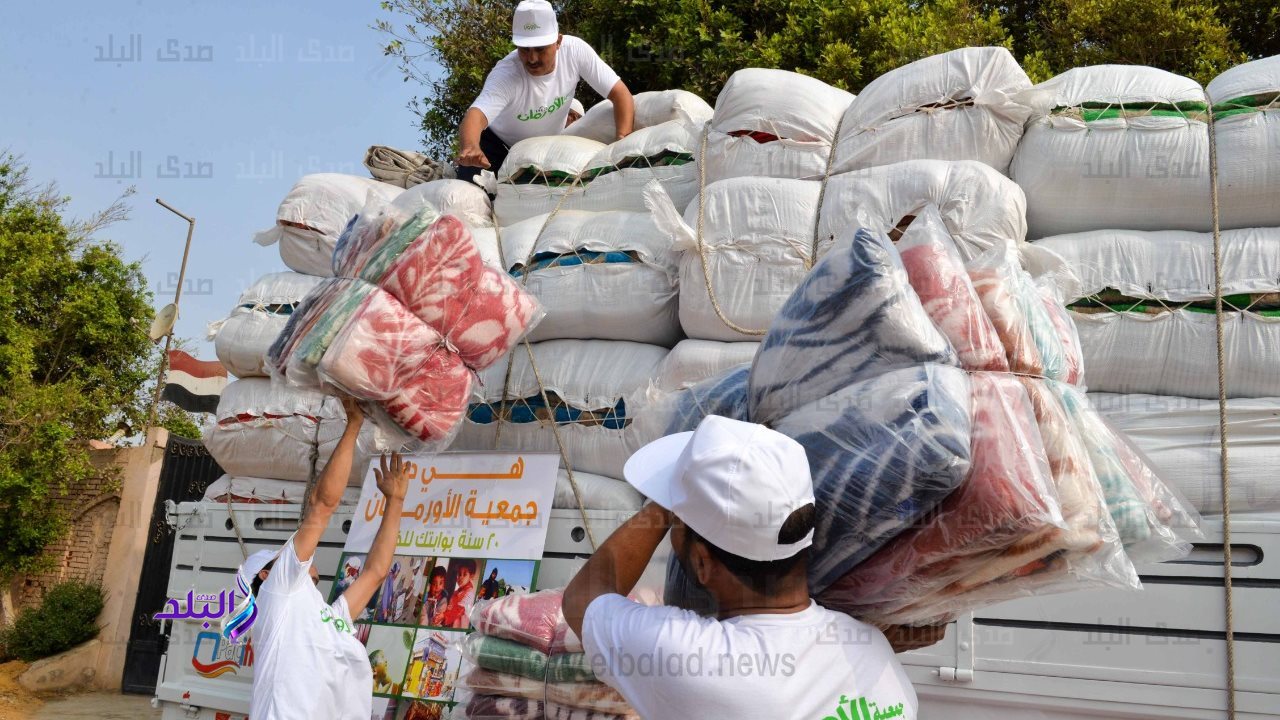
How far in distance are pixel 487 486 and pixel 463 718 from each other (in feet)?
2.62

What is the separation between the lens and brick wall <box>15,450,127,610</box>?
11.6 m

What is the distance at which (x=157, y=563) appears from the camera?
10195 mm

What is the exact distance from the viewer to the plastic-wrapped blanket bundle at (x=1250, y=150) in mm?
2557

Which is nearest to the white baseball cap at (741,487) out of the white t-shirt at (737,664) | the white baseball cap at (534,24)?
the white t-shirt at (737,664)

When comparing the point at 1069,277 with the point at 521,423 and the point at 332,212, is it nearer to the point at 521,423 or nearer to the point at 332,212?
the point at 521,423

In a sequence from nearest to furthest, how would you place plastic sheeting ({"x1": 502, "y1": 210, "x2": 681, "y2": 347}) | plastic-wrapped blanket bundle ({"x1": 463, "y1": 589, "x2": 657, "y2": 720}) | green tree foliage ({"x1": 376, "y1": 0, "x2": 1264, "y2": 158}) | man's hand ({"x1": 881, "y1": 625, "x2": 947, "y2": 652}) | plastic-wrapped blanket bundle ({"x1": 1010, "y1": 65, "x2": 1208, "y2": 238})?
man's hand ({"x1": 881, "y1": 625, "x2": 947, "y2": 652}) → plastic-wrapped blanket bundle ({"x1": 463, "y1": 589, "x2": 657, "y2": 720}) → plastic-wrapped blanket bundle ({"x1": 1010, "y1": 65, "x2": 1208, "y2": 238}) → plastic sheeting ({"x1": 502, "y1": 210, "x2": 681, "y2": 347}) → green tree foliage ({"x1": 376, "y1": 0, "x2": 1264, "y2": 158})

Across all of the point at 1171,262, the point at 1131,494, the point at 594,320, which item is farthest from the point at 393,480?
the point at 1171,262

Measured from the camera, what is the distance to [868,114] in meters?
3.07

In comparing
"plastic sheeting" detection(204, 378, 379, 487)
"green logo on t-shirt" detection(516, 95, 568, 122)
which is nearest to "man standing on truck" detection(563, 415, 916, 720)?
"plastic sheeting" detection(204, 378, 379, 487)

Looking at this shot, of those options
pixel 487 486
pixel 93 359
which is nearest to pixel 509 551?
pixel 487 486

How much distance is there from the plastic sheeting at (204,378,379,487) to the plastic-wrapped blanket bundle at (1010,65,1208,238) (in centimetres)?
246

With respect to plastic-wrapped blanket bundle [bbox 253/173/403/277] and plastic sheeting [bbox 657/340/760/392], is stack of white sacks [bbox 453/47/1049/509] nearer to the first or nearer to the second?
plastic sheeting [bbox 657/340/760/392]

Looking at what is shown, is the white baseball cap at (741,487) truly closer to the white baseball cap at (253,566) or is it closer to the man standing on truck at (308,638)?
the man standing on truck at (308,638)

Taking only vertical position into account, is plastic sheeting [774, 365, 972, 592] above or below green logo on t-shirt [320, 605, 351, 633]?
above
